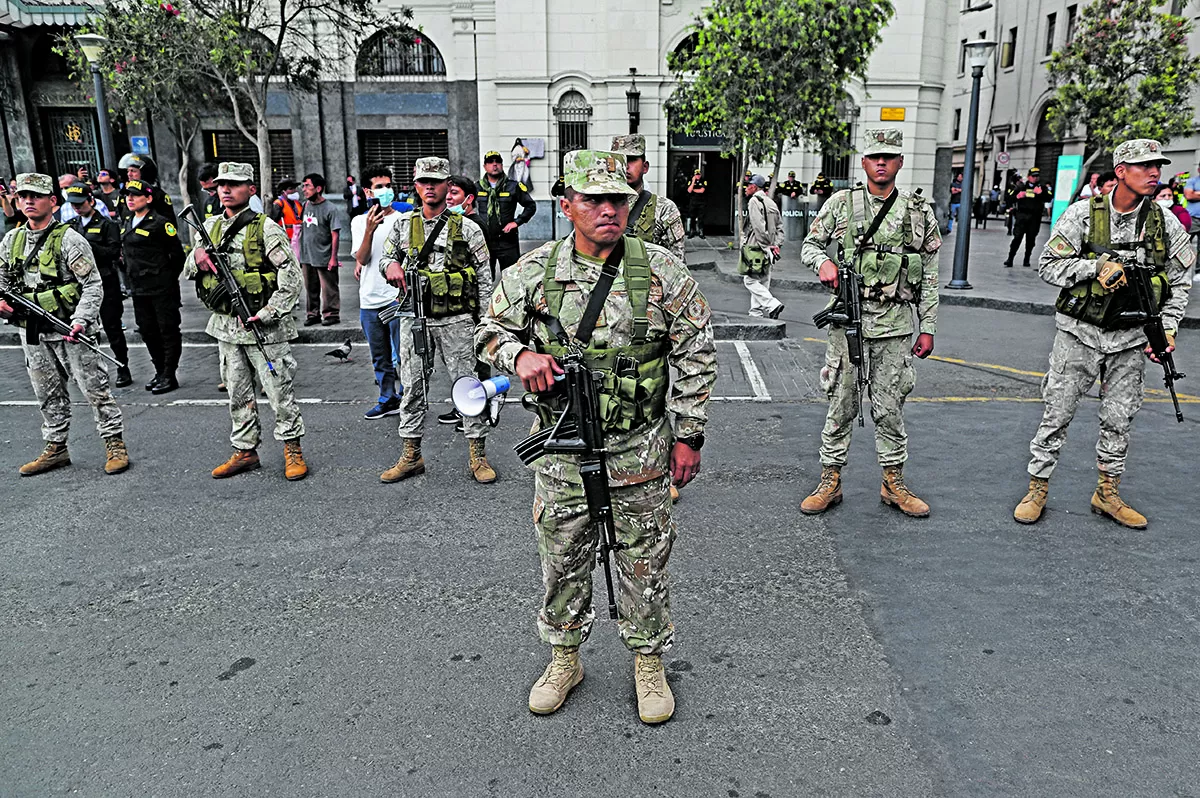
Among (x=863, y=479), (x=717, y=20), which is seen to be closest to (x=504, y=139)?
(x=717, y=20)

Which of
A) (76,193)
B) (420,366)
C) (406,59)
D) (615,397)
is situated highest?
(406,59)

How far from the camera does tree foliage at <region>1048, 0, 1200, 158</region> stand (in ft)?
77.3

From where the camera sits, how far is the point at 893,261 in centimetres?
479

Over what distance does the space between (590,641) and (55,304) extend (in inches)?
178

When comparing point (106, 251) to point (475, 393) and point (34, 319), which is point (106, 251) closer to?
point (34, 319)

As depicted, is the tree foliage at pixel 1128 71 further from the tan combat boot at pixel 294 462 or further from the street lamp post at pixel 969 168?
the tan combat boot at pixel 294 462

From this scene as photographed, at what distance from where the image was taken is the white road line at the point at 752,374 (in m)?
7.77

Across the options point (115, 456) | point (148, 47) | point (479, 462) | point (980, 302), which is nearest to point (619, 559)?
point (479, 462)

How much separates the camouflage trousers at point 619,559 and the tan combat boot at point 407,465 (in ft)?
8.80

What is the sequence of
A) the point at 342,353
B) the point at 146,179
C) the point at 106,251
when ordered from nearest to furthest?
the point at 146,179
the point at 106,251
the point at 342,353

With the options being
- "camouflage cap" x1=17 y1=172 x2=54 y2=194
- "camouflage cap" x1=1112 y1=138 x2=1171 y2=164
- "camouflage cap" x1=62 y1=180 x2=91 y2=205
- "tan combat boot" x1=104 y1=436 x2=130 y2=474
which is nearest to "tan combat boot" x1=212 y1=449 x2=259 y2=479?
"tan combat boot" x1=104 y1=436 x2=130 y2=474

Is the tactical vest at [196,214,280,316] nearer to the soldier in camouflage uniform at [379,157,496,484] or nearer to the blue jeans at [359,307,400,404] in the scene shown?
the soldier in camouflage uniform at [379,157,496,484]

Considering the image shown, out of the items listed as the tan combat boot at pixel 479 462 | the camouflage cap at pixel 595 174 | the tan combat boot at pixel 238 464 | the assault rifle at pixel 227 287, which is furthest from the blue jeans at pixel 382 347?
the camouflage cap at pixel 595 174

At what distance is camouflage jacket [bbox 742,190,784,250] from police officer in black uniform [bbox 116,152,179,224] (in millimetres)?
Result: 6822
